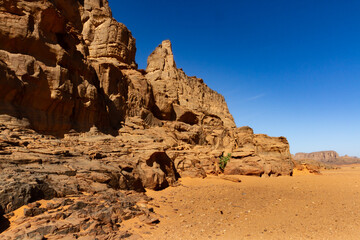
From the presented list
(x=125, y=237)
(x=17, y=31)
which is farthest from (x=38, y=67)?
(x=125, y=237)

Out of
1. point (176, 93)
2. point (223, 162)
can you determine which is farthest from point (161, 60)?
point (223, 162)

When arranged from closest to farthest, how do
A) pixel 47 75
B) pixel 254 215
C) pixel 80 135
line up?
pixel 254 215 → pixel 47 75 → pixel 80 135

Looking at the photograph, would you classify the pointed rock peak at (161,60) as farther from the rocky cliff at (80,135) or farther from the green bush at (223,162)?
the green bush at (223,162)

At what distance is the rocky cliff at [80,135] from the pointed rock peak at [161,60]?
13.7 m

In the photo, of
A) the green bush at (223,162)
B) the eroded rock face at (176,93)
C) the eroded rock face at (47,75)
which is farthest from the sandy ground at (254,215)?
the eroded rock face at (176,93)

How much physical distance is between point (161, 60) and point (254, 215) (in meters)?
40.6

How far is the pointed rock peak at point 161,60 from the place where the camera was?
43438 mm

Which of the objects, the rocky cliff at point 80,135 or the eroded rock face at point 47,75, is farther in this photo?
the eroded rock face at point 47,75

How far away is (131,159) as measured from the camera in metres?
12.3

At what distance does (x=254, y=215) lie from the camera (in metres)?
7.63

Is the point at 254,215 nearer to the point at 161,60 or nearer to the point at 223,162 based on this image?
the point at 223,162

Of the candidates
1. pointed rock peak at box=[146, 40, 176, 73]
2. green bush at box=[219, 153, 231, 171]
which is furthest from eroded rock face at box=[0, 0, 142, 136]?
pointed rock peak at box=[146, 40, 176, 73]

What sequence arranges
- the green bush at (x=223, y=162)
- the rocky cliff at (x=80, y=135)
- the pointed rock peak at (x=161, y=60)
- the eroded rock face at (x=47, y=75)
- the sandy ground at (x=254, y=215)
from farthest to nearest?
the pointed rock peak at (x=161, y=60), the green bush at (x=223, y=162), the eroded rock face at (x=47, y=75), the rocky cliff at (x=80, y=135), the sandy ground at (x=254, y=215)

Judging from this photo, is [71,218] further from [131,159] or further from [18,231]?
[131,159]
